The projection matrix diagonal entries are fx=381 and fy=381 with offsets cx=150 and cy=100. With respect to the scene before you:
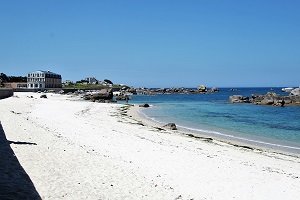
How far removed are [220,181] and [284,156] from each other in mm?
8949

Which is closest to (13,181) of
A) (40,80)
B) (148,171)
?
(148,171)

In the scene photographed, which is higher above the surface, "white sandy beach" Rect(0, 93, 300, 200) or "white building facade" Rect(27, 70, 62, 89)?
"white building facade" Rect(27, 70, 62, 89)

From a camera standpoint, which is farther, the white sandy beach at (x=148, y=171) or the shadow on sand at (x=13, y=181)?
the white sandy beach at (x=148, y=171)

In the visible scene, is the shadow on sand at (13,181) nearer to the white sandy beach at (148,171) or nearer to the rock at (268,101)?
the white sandy beach at (148,171)

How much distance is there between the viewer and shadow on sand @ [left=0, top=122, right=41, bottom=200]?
9344 mm

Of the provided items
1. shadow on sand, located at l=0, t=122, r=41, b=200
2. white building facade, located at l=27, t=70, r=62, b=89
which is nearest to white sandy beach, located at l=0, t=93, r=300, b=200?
shadow on sand, located at l=0, t=122, r=41, b=200

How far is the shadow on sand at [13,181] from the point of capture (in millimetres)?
9344

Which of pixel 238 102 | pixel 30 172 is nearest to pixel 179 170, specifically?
pixel 30 172

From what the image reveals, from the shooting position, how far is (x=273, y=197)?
1167cm

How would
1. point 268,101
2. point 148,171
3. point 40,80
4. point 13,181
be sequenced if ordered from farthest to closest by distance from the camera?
point 40,80
point 268,101
point 148,171
point 13,181

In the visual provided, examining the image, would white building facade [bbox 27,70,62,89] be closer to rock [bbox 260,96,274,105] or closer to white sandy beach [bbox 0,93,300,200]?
rock [bbox 260,96,274,105]

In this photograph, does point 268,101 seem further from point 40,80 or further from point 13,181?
point 40,80

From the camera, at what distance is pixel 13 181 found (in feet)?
34.3

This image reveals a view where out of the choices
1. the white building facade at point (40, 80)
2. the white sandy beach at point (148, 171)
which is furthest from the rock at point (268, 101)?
the white building facade at point (40, 80)
